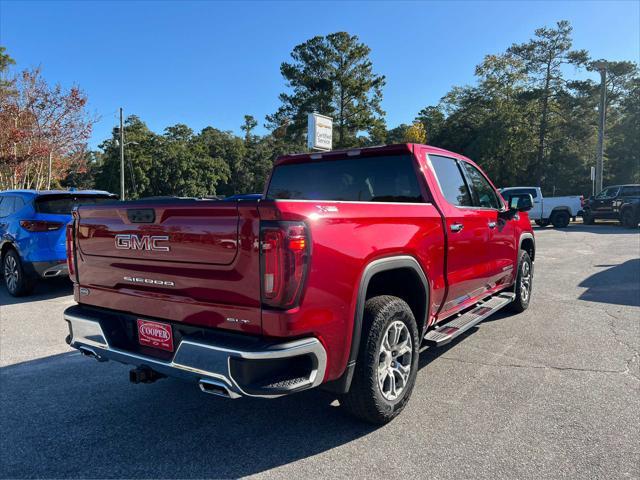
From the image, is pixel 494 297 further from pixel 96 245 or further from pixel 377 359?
pixel 96 245

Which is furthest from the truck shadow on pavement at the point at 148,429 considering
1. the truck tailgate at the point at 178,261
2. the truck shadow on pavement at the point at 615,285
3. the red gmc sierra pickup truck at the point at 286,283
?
the truck shadow on pavement at the point at 615,285

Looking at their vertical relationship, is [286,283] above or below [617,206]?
below

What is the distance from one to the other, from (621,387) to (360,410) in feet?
7.51

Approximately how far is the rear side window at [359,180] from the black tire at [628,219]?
19.7 m

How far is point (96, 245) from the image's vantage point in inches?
127

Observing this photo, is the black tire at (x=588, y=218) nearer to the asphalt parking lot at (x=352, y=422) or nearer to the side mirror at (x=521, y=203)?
the side mirror at (x=521, y=203)

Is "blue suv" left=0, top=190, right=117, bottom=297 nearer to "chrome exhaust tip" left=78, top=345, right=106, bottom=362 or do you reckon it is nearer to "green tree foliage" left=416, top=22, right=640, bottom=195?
"chrome exhaust tip" left=78, top=345, right=106, bottom=362

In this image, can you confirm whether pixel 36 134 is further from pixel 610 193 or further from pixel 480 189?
pixel 610 193

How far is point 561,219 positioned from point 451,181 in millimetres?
19392

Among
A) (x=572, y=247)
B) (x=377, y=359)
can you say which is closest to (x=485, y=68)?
(x=572, y=247)

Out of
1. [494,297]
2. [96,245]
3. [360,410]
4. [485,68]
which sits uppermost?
[485,68]

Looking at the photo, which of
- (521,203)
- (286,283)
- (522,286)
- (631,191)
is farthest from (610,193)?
(286,283)

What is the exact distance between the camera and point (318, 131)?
41.9 ft

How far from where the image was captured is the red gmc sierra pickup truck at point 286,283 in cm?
242
